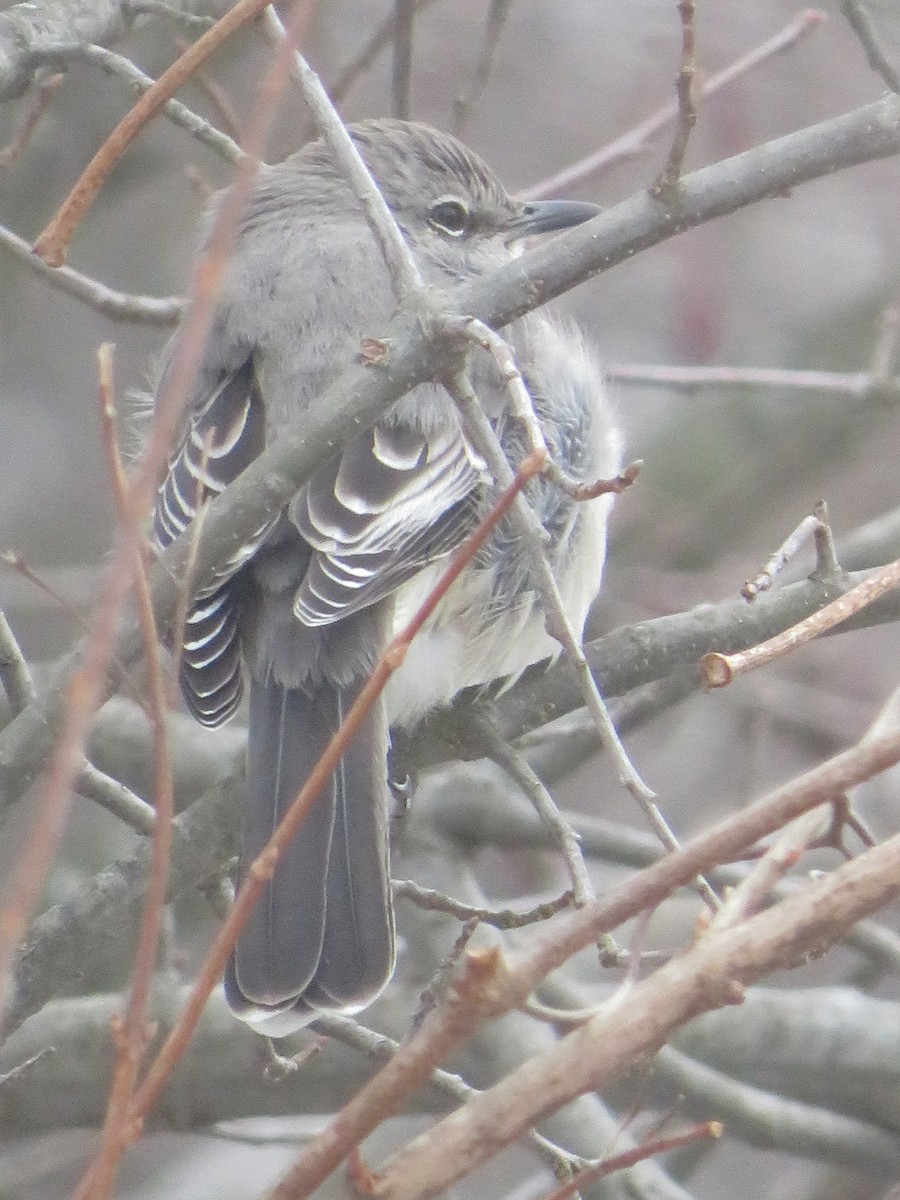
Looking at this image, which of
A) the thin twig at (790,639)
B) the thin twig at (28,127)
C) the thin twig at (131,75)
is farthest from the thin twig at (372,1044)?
the thin twig at (28,127)

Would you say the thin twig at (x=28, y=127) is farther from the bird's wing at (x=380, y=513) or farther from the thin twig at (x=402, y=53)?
the bird's wing at (x=380, y=513)

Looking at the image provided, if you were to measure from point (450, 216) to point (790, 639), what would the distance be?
271 centimetres

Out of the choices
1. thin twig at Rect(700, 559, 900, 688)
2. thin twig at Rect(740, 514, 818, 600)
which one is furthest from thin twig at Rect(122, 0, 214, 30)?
thin twig at Rect(700, 559, 900, 688)

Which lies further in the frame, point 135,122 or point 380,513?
point 380,513

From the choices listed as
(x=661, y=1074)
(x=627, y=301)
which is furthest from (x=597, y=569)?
(x=627, y=301)

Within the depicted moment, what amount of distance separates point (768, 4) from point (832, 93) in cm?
48

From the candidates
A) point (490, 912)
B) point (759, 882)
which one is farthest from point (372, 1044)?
point (759, 882)

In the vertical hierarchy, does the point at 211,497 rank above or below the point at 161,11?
below

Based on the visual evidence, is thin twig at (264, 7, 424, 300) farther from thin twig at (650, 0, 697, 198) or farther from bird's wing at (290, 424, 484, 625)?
bird's wing at (290, 424, 484, 625)

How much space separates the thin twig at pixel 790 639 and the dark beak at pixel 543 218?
8.03 ft

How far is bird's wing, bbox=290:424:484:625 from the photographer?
3.24 meters

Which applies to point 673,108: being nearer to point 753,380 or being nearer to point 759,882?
point 753,380

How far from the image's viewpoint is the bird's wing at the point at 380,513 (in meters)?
3.24

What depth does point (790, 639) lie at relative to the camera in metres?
1.87
